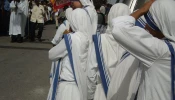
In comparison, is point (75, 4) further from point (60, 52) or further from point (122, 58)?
point (122, 58)

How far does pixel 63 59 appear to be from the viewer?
3777 mm

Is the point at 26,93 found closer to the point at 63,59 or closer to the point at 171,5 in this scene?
the point at 63,59

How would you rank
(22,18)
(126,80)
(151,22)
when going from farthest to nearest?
(22,18) < (126,80) < (151,22)

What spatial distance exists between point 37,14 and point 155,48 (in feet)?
→ 41.6

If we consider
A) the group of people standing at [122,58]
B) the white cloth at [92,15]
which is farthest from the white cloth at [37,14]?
the group of people standing at [122,58]

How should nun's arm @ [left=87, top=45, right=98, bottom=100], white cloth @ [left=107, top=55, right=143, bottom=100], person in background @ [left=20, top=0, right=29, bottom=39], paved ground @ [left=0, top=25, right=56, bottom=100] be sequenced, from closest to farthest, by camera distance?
white cloth @ [left=107, top=55, right=143, bottom=100] → nun's arm @ [left=87, top=45, right=98, bottom=100] → paved ground @ [left=0, top=25, right=56, bottom=100] → person in background @ [left=20, top=0, right=29, bottom=39]

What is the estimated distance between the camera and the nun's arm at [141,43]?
238cm

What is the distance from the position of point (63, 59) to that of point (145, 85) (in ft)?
4.82

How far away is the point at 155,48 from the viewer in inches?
93.4

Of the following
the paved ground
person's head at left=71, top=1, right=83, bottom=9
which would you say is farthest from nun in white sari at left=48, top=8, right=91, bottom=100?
the paved ground

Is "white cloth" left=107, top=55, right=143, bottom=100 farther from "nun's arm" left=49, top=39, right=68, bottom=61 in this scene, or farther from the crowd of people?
the crowd of people

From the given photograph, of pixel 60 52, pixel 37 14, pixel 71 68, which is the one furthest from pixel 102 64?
pixel 37 14

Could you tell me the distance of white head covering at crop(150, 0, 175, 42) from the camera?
2.39 m

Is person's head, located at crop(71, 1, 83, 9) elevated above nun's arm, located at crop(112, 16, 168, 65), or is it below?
below
